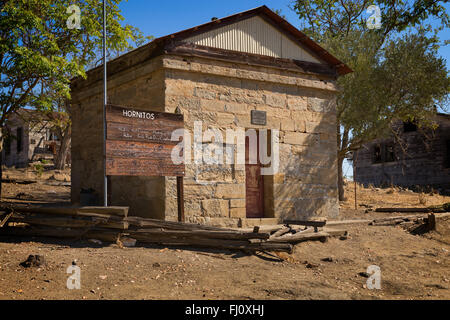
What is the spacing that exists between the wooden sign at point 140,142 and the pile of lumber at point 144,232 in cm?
82

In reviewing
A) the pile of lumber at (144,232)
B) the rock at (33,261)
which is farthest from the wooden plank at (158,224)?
the rock at (33,261)

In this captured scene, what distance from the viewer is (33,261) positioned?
5949mm

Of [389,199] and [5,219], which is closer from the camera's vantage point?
[5,219]

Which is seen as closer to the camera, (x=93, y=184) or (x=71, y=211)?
(x=71, y=211)

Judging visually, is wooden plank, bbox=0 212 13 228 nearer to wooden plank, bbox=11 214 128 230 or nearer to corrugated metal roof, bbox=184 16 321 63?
wooden plank, bbox=11 214 128 230

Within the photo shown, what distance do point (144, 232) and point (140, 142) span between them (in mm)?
1627

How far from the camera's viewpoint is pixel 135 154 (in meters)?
7.50

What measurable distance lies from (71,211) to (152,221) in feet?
4.88

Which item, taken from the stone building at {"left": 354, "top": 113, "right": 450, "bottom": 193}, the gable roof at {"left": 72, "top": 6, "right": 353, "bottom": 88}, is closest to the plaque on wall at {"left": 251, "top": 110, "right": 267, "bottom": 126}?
the gable roof at {"left": 72, "top": 6, "right": 353, "bottom": 88}

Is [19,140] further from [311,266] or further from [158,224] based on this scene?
[311,266]

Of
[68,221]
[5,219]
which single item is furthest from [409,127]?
[5,219]
